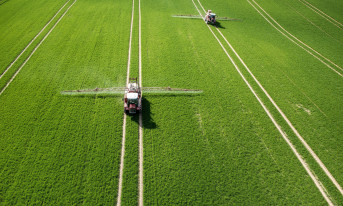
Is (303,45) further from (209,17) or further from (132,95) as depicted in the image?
(132,95)

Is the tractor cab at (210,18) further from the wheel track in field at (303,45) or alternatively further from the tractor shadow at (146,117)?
the tractor shadow at (146,117)

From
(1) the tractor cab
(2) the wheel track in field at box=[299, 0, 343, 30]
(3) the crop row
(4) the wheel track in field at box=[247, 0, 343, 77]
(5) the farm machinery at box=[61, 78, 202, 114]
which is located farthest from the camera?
(2) the wheel track in field at box=[299, 0, 343, 30]

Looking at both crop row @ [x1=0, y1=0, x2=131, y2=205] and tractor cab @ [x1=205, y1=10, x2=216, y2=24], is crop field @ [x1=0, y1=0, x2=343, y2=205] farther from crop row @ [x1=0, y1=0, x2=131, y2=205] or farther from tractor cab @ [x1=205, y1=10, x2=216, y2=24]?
tractor cab @ [x1=205, y1=10, x2=216, y2=24]

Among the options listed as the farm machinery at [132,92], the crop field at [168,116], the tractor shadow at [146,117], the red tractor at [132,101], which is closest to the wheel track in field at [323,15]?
the crop field at [168,116]

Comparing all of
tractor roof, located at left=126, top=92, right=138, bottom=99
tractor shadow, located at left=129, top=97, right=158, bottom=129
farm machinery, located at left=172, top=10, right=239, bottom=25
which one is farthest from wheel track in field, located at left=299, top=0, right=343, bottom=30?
tractor roof, located at left=126, top=92, right=138, bottom=99

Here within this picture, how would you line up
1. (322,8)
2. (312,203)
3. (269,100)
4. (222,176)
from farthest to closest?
(322,8) < (269,100) < (222,176) < (312,203)

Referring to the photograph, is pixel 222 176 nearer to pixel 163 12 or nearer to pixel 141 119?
pixel 141 119

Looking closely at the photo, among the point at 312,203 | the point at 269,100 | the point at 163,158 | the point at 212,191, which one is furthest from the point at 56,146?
the point at 269,100
